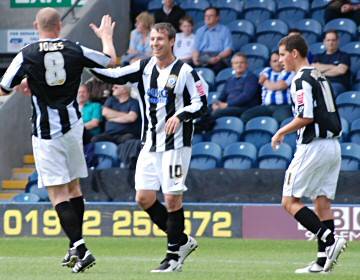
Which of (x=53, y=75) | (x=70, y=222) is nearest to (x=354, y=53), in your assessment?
(x=53, y=75)

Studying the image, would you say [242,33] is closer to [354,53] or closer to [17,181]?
[354,53]

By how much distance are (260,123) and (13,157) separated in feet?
12.4

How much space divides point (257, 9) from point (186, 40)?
1511 mm

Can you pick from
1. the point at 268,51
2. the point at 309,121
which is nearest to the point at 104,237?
the point at 268,51

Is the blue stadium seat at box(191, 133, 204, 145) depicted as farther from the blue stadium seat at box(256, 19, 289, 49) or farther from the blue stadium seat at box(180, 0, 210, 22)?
the blue stadium seat at box(180, 0, 210, 22)

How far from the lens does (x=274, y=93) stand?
16234 mm

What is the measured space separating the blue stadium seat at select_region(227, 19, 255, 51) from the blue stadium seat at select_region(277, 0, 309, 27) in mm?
528

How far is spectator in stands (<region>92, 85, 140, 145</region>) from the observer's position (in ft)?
54.0

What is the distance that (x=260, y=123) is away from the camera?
52.6 feet

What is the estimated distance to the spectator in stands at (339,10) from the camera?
18.0 metres

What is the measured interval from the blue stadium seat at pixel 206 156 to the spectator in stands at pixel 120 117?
0.92 m

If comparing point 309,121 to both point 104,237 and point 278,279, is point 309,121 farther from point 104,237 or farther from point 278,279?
point 104,237

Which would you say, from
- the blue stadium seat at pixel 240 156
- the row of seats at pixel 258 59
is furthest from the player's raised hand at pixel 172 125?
the row of seats at pixel 258 59

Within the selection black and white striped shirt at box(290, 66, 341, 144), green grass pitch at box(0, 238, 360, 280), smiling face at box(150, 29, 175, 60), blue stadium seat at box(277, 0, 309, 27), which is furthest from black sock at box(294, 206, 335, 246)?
blue stadium seat at box(277, 0, 309, 27)
